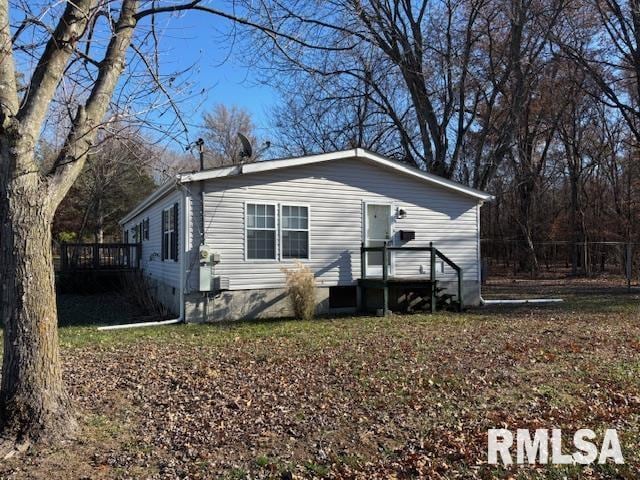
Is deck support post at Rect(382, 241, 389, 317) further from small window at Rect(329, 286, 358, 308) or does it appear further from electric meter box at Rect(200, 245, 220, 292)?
electric meter box at Rect(200, 245, 220, 292)

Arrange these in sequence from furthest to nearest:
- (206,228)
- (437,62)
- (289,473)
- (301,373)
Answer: (437,62) → (206,228) → (301,373) → (289,473)

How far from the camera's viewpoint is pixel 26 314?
12.9ft

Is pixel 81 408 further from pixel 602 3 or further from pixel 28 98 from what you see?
pixel 602 3

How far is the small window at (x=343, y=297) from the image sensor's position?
12.3m

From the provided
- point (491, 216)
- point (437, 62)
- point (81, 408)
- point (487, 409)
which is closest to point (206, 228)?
point (81, 408)

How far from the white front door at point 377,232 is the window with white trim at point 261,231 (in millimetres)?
2401

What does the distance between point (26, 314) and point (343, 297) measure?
8960 mm

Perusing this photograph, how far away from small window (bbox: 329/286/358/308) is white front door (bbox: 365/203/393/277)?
22.8 inches

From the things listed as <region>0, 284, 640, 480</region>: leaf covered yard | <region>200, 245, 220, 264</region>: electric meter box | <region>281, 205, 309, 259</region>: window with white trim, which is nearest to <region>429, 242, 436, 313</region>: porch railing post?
<region>281, 205, 309, 259</region>: window with white trim

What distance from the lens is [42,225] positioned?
13.2ft

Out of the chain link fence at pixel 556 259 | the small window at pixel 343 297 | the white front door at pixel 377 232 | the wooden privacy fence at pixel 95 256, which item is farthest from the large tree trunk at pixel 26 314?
the chain link fence at pixel 556 259

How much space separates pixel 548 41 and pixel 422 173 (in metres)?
9.11

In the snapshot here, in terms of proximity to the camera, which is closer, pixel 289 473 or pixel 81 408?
pixel 289 473

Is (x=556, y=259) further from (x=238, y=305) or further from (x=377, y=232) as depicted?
(x=238, y=305)
